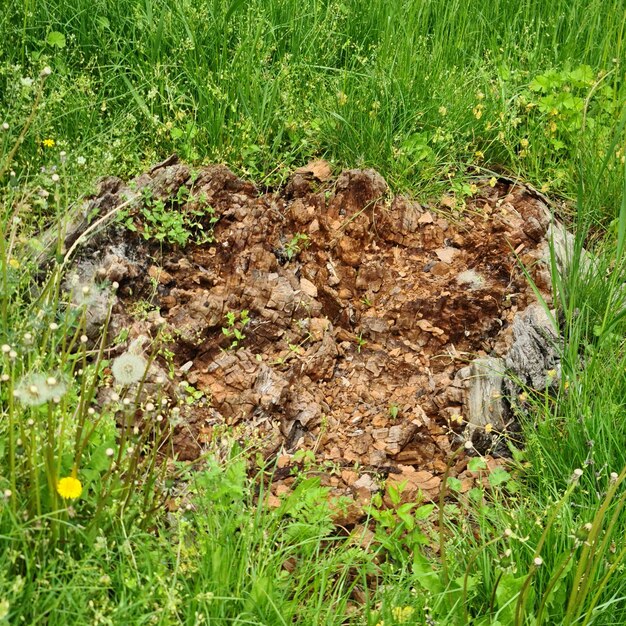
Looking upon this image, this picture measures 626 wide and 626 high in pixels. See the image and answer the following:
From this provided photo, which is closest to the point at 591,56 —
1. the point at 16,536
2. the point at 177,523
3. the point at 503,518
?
the point at 503,518

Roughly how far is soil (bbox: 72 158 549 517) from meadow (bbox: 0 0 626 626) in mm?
159

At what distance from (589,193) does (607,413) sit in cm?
143

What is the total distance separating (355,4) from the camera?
14.2ft

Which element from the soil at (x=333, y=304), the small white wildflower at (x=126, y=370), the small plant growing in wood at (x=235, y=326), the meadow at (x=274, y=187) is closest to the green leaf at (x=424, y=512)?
the meadow at (x=274, y=187)

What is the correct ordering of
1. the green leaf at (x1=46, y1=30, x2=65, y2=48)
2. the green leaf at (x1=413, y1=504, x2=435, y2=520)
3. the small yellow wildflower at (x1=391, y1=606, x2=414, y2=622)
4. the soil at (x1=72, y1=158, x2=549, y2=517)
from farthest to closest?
the green leaf at (x1=46, y1=30, x2=65, y2=48) → the soil at (x1=72, y1=158, x2=549, y2=517) → the green leaf at (x1=413, y1=504, x2=435, y2=520) → the small yellow wildflower at (x1=391, y1=606, x2=414, y2=622)

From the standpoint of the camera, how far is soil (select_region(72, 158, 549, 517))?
2984mm

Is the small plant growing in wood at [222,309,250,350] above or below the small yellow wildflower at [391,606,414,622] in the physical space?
above

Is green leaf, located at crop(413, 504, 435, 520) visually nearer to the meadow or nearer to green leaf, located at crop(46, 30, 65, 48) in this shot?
the meadow

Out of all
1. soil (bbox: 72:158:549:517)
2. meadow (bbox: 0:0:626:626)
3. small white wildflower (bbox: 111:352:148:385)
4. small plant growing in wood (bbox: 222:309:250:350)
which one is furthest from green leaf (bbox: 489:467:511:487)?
small white wildflower (bbox: 111:352:148:385)

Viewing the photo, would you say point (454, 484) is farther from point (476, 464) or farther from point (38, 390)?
point (38, 390)

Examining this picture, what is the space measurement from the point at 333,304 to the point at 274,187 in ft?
2.41

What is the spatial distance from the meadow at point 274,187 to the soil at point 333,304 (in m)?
0.16

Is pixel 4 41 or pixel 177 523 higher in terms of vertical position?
pixel 4 41

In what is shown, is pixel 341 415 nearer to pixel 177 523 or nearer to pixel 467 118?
pixel 177 523
